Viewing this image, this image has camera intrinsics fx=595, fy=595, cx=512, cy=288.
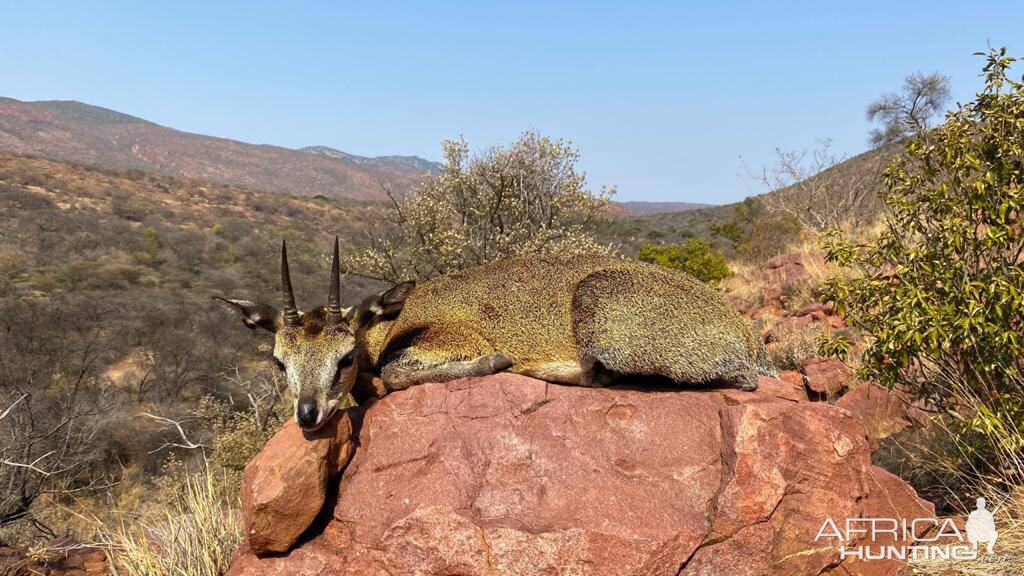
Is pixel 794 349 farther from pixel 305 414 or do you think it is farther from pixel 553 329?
pixel 305 414

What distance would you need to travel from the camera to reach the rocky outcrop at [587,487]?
4664mm

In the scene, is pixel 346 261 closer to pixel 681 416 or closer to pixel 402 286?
pixel 402 286

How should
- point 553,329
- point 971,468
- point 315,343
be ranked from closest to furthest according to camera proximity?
point 315,343 → point 553,329 → point 971,468

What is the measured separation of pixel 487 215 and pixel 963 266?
1339 cm

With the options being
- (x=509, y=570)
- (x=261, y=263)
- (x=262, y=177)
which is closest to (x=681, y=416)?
(x=509, y=570)

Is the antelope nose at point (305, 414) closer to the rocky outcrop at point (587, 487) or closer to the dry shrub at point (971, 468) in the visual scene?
the rocky outcrop at point (587, 487)

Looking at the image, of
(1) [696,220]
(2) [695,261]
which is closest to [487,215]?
(2) [695,261]

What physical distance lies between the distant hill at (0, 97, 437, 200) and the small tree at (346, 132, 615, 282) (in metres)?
98.6

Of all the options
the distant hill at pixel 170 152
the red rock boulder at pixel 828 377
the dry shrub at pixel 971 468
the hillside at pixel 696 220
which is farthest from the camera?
the distant hill at pixel 170 152

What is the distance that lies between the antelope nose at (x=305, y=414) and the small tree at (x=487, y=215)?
11.6 m

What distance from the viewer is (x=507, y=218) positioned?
63.1 feet

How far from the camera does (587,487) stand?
5008mm

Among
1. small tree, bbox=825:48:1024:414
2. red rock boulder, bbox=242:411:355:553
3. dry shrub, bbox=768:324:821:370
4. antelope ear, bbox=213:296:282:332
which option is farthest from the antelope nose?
dry shrub, bbox=768:324:821:370

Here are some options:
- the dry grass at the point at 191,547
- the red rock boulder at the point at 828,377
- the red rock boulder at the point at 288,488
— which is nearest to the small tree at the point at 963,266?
the red rock boulder at the point at 828,377
